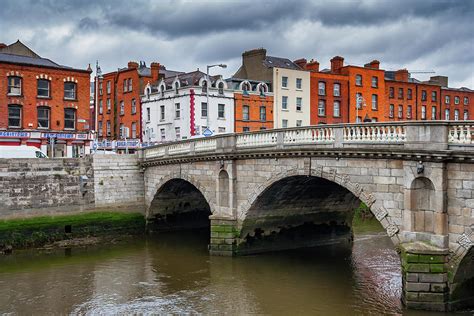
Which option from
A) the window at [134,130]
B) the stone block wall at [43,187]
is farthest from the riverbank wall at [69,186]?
the window at [134,130]

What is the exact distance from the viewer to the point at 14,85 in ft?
124

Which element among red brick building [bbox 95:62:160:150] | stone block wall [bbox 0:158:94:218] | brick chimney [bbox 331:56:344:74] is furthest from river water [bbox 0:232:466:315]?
brick chimney [bbox 331:56:344:74]

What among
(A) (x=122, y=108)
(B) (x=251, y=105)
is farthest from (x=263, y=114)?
(A) (x=122, y=108)

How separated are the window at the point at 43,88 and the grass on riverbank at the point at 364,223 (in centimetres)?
2353

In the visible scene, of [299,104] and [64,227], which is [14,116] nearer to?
[64,227]

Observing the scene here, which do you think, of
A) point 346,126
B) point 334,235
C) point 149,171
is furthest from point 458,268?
point 149,171

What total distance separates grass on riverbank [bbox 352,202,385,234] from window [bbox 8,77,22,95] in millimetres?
24823

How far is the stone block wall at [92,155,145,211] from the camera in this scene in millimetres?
32625

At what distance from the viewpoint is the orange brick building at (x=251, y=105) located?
4738cm

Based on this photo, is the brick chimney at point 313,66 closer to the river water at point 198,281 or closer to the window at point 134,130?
the window at point 134,130

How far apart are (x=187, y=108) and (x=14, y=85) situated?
1348cm

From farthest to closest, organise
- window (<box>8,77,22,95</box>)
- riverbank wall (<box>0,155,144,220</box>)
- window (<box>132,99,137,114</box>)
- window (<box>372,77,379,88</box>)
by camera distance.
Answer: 1. window (<box>372,77,379,88</box>)
2. window (<box>132,99,137,114</box>)
3. window (<box>8,77,22,95</box>)
4. riverbank wall (<box>0,155,144,220</box>)

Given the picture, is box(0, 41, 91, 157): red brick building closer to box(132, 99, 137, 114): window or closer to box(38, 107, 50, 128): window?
box(38, 107, 50, 128): window

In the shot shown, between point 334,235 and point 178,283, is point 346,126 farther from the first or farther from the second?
point 334,235
